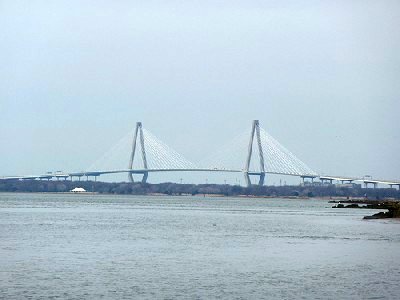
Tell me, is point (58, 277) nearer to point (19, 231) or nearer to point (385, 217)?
point (19, 231)

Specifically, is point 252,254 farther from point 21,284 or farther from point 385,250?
point 21,284

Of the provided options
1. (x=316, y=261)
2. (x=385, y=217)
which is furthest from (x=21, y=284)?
(x=385, y=217)

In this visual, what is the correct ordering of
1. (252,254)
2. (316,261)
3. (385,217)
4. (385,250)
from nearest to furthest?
(316,261), (252,254), (385,250), (385,217)

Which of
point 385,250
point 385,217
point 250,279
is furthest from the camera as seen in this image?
point 385,217

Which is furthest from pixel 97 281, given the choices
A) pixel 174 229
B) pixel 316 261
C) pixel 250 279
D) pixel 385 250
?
pixel 174 229

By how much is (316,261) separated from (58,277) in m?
6.64

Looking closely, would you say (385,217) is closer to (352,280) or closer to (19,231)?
(19,231)

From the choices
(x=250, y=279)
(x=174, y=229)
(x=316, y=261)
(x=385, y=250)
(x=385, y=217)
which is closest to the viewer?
(x=250, y=279)

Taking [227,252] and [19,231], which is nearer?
[227,252]

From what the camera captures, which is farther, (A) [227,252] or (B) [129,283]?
(A) [227,252]

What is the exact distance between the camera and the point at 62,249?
22.9 meters

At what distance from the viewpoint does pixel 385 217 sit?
152 feet

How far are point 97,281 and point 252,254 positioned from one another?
271 inches

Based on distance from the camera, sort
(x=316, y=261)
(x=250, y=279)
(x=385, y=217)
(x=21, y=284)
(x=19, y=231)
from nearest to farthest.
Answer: (x=21, y=284), (x=250, y=279), (x=316, y=261), (x=19, y=231), (x=385, y=217)
